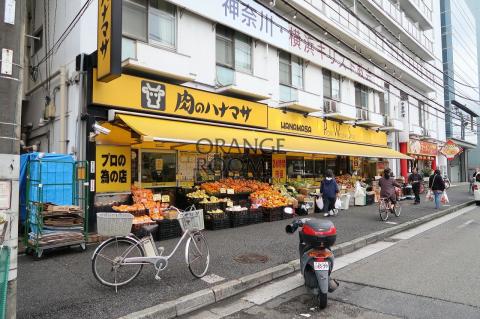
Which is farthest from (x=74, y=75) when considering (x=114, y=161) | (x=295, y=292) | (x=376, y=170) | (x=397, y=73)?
(x=397, y=73)

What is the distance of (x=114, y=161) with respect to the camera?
9.71 meters

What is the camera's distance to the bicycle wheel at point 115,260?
17.1 feet

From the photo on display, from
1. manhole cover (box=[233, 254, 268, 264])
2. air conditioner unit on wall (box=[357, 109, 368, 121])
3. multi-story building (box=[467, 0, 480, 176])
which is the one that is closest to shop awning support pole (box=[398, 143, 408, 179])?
air conditioner unit on wall (box=[357, 109, 368, 121])

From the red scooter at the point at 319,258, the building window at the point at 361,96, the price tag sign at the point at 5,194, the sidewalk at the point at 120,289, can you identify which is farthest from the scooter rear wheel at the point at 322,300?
the building window at the point at 361,96

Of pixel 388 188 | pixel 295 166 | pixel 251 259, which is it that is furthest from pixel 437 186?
pixel 251 259

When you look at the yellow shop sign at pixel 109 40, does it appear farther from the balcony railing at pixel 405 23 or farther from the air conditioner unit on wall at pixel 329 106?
the balcony railing at pixel 405 23

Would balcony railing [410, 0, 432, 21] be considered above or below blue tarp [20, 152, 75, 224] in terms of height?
above

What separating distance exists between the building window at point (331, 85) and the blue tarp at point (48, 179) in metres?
14.4

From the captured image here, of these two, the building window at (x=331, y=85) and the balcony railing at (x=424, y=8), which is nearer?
the building window at (x=331, y=85)

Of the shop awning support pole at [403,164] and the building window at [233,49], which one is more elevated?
the building window at [233,49]

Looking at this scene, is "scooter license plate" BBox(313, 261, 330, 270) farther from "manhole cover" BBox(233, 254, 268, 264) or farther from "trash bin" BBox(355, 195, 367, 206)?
"trash bin" BBox(355, 195, 367, 206)

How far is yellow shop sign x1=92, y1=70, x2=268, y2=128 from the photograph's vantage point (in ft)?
30.8

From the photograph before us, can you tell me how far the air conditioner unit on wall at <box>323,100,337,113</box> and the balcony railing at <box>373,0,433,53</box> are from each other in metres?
9.21

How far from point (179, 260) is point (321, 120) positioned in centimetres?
1303
